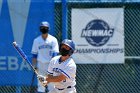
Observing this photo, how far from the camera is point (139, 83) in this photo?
1112 centimetres

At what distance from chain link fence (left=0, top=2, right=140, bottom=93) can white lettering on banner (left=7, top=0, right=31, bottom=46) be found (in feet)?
2.24

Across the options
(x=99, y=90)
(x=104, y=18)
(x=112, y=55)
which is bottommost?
(x=99, y=90)

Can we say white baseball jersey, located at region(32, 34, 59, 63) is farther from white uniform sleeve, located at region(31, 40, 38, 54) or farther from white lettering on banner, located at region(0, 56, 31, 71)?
white lettering on banner, located at region(0, 56, 31, 71)

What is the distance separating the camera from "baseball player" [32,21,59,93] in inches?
404

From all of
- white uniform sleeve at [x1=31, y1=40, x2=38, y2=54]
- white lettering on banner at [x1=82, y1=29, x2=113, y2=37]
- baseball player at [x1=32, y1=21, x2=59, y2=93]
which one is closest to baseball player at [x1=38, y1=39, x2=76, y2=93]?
baseball player at [x1=32, y1=21, x2=59, y2=93]

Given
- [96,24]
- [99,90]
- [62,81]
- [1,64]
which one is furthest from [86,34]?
[62,81]

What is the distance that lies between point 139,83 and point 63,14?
2.23 metres

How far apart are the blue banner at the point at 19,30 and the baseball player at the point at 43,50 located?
0.49 metres

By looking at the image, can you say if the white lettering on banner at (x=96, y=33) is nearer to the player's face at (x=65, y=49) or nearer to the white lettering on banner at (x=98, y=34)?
the white lettering on banner at (x=98, y=34)

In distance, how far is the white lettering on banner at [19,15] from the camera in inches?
427

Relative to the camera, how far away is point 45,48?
10297 mm

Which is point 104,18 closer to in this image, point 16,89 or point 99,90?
point 99,90

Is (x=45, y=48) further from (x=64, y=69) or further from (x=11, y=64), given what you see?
(x=64, y=69)

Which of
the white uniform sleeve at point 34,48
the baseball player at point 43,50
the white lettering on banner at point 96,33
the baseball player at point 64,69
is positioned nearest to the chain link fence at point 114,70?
the white lettering on banner at point 96,33
